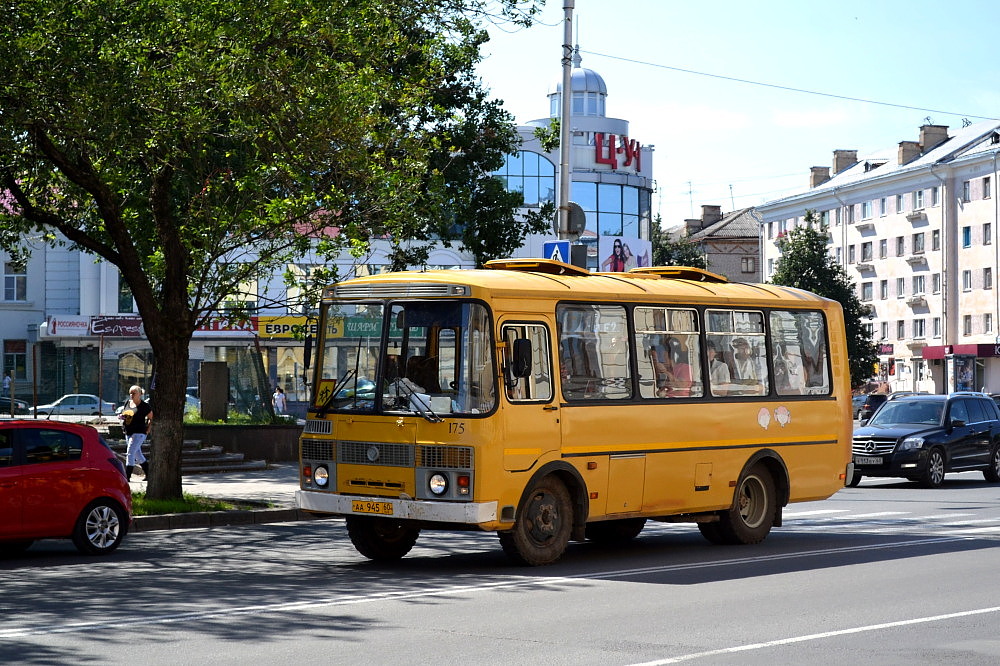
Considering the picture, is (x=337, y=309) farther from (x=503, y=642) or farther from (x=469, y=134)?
(x=469, y=134)

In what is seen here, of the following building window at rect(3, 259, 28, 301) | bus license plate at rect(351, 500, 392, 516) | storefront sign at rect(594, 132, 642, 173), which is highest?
storefront sign at rect(594, 132, 642, 173)

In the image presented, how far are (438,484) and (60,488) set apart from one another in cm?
419

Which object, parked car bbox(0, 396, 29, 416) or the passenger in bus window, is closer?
the passenger in bus window

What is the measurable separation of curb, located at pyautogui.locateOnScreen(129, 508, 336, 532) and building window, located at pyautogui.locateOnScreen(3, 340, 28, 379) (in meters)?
43.9

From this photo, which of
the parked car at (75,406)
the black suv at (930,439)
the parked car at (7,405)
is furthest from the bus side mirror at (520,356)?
the parked car at (7,405)

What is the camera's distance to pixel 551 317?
13.6 m

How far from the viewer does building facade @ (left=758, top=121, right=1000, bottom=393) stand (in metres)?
82.4

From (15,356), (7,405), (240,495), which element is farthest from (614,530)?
(15,356)

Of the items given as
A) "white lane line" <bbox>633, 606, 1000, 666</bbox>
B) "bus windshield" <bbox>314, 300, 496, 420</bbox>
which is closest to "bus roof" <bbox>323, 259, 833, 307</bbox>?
"bus windshield" <bbox>314, 300, 496, 420</bbox>

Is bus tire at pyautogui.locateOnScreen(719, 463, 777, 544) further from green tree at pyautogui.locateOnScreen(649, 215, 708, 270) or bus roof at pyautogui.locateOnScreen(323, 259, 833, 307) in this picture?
green tree at pyautogui.locateOnScreen(649, 215, 708, 270)

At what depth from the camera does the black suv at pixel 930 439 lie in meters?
26.2

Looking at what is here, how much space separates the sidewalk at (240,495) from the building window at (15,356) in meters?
33.9

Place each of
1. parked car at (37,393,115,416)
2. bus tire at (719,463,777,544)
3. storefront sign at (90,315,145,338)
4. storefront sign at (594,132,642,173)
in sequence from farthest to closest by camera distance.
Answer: storefront sign at (594,132,642,173) < storefront sign at (90,315,145,338) < parked car at (37,393,115,416) < bus tire at (719,463,777,544)

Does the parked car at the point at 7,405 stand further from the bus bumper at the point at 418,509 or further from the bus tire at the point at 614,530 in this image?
the bus bumper at the point at 418,509
